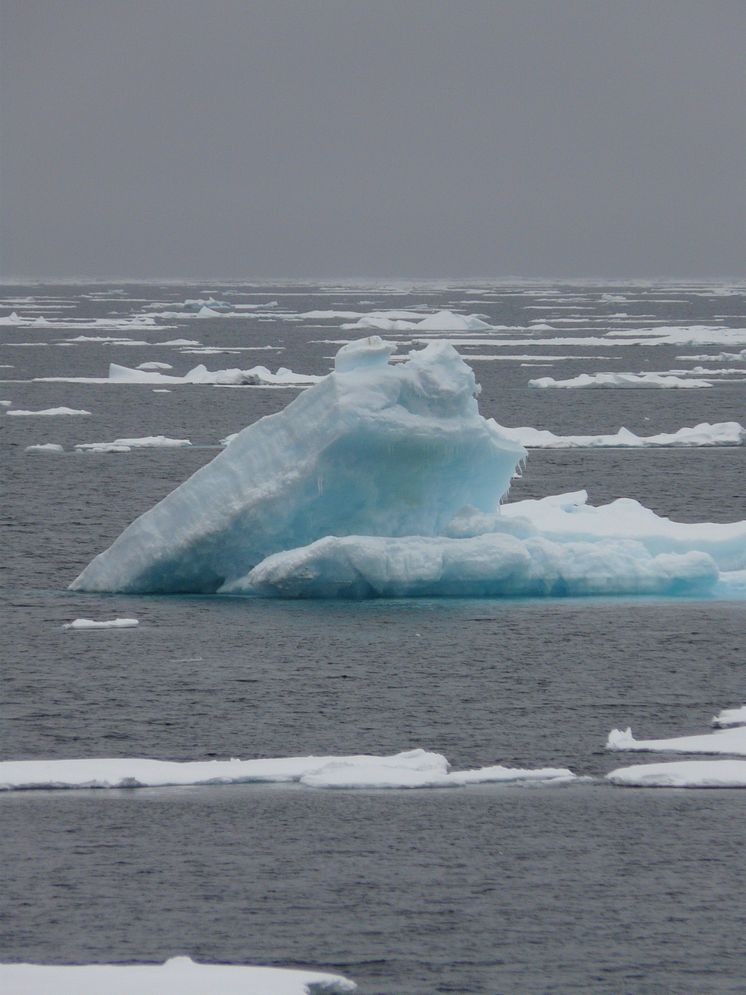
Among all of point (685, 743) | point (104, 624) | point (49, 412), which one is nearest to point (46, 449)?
point (49, 412)

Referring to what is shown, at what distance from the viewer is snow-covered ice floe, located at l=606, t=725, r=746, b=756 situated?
35.6 ft

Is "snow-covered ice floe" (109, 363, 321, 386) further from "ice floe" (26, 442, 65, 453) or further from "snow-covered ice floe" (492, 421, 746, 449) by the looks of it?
"ice floe" (26, 442, 65, 453)

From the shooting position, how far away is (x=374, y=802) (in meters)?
10.0

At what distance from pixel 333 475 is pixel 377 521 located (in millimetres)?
584

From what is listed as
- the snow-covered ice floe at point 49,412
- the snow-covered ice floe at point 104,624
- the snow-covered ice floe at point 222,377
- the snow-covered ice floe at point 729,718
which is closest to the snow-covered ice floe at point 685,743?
the snow-covered ice floe at point 729,718

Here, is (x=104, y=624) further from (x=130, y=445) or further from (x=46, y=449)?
(x=130, y=445)

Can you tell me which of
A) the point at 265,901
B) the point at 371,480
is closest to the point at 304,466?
the point at 371,480

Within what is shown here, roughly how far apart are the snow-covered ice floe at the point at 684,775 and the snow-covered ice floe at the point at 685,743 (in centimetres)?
28

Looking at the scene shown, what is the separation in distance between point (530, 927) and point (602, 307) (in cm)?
8195

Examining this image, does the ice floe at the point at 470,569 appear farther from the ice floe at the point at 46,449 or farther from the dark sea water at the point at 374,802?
the ice floe at the point at 46,449

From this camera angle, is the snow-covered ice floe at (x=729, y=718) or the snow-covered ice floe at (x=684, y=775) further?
the snow-covered ice floe at (x=729, y=718)

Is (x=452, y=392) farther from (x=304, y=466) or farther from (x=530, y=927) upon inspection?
(x=530, y=927)

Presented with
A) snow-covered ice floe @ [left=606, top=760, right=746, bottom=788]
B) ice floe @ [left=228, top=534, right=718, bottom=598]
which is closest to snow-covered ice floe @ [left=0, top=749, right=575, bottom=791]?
snow-covered ice floe @ [left=606, top=760, right=746, bottom=788]

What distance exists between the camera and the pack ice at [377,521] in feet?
47.3
